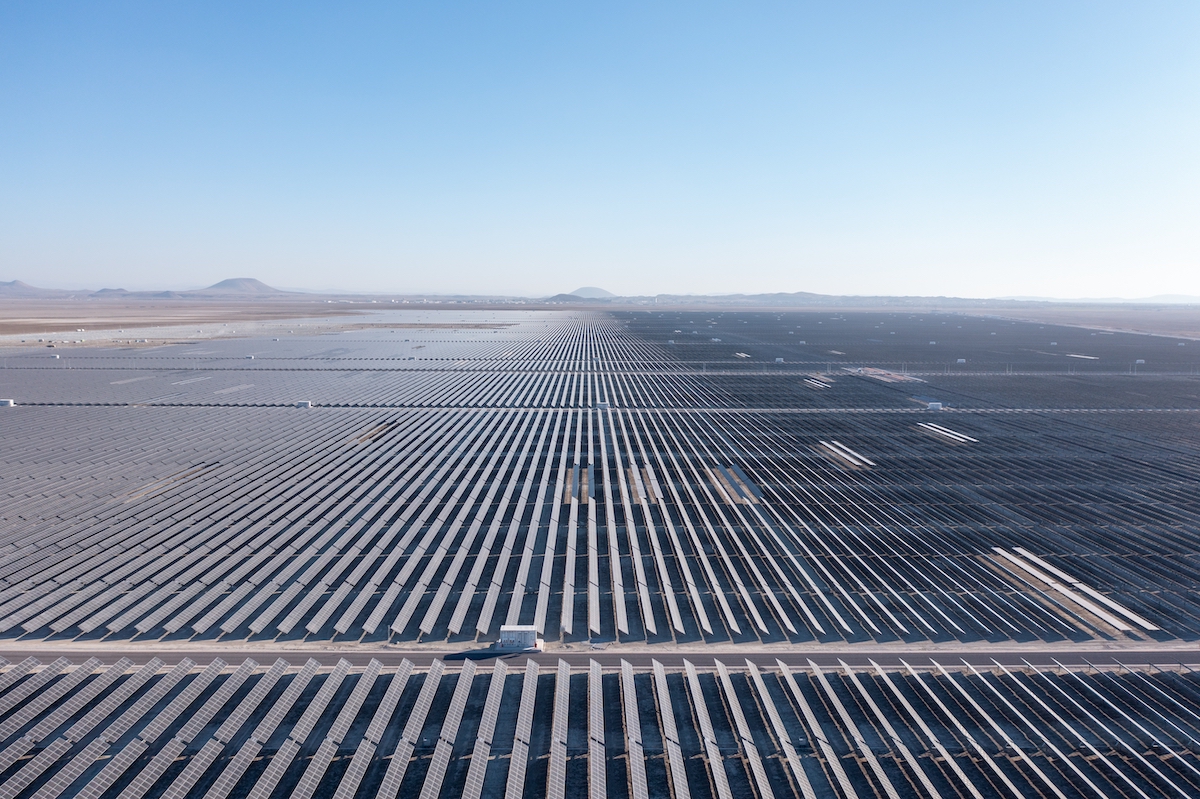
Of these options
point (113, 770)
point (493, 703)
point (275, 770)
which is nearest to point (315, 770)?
point (275, 770)

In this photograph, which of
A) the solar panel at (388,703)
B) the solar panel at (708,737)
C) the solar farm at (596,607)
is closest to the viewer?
the solar panel at (708,737)

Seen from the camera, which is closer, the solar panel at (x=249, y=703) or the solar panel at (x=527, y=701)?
the solar panel at (x=249, y=703)

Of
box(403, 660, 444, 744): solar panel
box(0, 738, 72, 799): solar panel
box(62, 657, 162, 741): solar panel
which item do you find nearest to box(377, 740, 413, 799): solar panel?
box(403, 660, 444, 744): solar panel

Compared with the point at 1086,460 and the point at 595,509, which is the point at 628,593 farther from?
the point at 1086,460

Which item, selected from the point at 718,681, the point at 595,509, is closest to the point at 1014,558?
the point at 718,681

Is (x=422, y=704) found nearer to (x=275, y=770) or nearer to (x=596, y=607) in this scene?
(x=275, y=770)

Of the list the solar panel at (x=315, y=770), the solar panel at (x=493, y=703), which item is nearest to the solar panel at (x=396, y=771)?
the solar panel at (x=315, y=770)

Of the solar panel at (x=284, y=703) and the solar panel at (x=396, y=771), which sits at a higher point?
the solar panel at (x=284, y=703)

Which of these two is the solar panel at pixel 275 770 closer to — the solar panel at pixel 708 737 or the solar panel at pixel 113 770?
the solar panel at pixel 113 770
